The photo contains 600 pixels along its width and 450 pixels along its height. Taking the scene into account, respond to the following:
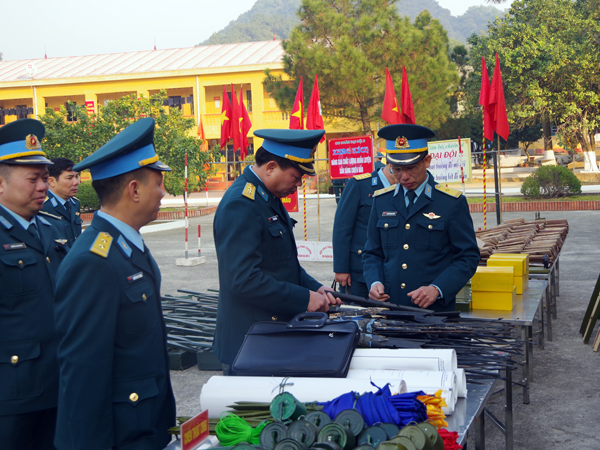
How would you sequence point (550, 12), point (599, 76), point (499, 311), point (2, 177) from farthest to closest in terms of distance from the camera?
point (550, 12) → point (599, 76) → point (499, 311) → point (2, 177)

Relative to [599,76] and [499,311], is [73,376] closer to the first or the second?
[499,311]

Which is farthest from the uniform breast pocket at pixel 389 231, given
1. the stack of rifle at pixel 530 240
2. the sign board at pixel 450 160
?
the sign board at pixel 450 160

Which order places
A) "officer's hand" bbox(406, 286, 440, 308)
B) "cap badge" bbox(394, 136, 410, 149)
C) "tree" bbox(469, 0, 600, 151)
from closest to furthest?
"officer's hand" bbox(406, 286, 440, 308) → "cap badge" bbox(394, 136, 410, 149) → "tree" bbox(469, 0, 600, 151)

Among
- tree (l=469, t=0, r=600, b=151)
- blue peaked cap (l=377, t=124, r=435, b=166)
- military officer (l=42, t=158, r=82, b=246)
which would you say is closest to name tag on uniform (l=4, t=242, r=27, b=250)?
blue peaked cap (l=377, t=124, r=435, b=166)

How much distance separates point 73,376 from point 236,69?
37.1 m

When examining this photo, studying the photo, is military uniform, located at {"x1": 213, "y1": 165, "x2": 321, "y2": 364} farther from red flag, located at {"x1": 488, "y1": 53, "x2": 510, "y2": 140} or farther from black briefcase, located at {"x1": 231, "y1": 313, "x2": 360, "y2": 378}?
red flag, located at {"x1": 488, "y1": 53, "x2": 510, "y2": 140}

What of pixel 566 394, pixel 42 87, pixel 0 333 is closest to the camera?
pixel 0 333

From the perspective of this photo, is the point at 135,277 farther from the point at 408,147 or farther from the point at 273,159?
the point at 408,147

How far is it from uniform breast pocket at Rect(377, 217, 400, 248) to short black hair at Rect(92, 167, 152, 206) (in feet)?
7.03

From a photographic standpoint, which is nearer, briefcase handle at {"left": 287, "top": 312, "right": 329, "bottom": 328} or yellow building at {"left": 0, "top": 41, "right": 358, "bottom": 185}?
briefcase handle at {"left": 287, "top": 312, "right": 329, "bottom": 328}

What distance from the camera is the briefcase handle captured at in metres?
2.47

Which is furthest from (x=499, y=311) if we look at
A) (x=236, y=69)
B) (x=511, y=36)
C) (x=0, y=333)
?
(x=236, y=69)

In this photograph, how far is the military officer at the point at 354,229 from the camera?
5.10 metres

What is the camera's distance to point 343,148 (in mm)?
10242
